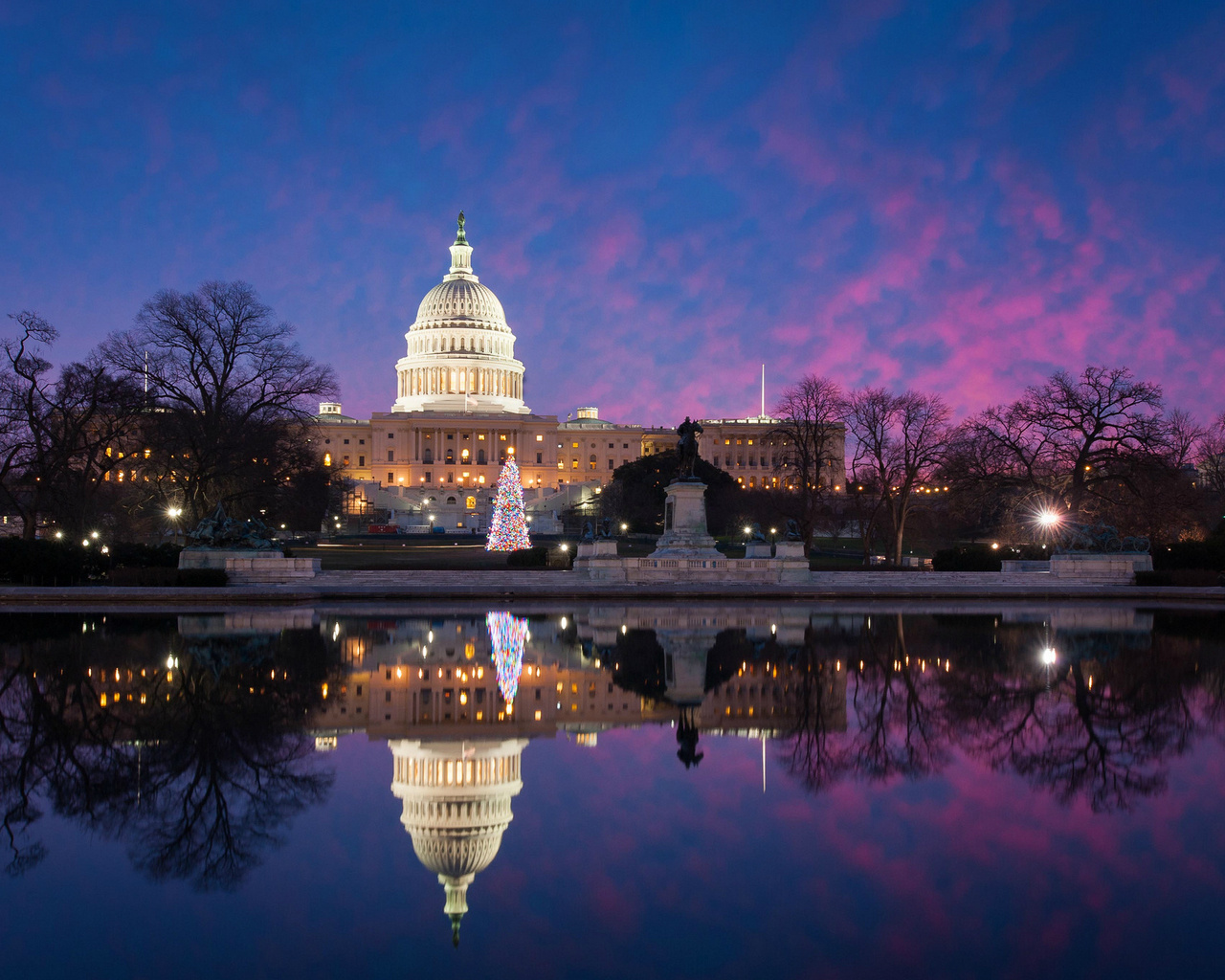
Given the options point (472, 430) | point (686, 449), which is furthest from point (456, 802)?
point (472, 430)

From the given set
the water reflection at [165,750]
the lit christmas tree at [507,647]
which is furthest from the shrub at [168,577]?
the water reflection at [165,750]

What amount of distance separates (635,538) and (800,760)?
54526 mm

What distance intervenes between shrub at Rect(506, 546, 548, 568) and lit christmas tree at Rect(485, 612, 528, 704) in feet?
37.6

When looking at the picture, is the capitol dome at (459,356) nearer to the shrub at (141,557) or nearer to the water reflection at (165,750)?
the shrub at (141,557)

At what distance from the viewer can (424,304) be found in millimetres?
145000

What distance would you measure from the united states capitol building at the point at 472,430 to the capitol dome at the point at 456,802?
351 ft

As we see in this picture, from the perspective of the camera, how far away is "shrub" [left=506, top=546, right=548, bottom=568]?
35625 mm

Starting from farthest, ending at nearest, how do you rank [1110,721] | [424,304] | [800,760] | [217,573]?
[424,304] < [217,573] < [1110,721] < [800,760]

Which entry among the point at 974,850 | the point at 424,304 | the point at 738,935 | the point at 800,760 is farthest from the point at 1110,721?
the point at 424,304

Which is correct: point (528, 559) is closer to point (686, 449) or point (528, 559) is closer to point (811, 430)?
point (686, 449)

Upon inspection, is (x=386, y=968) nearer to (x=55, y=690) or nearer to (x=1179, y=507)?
(x=55, y=690)

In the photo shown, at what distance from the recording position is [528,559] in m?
35.9

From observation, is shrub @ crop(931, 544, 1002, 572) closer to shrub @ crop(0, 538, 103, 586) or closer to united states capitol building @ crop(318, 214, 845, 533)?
shrub @ crop(0, 538, 103, 586)

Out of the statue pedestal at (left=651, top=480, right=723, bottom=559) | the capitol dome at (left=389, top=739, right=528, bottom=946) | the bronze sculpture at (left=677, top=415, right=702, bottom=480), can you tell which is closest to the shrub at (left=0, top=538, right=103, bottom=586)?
the statue pedestal at (left=651, top=480, right=723, bottom=559)
